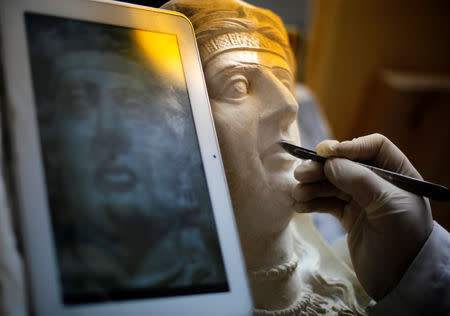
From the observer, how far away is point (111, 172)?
0.69 meters

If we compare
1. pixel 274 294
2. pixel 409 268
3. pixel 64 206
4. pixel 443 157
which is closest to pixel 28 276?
pixel 64 206

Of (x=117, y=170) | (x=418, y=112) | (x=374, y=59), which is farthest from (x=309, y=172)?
(x=374, y=59)

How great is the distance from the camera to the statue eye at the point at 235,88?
36.7 inches

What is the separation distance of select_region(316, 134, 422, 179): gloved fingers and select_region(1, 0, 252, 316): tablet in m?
0.32

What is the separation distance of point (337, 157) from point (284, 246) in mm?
269

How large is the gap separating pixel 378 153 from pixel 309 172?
187 mm

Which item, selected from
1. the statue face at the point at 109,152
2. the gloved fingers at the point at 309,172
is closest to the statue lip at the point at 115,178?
the statue face at the point at 109,152

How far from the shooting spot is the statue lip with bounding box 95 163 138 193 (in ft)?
2.22

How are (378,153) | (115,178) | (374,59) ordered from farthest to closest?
(374,59) → (378,153) → (115,178)

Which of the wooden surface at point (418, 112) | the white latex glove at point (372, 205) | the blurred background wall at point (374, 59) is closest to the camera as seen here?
the white latex glove at point (372, 205)

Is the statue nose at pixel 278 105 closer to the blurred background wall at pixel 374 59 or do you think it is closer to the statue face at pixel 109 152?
the statue face at pixel 109 152

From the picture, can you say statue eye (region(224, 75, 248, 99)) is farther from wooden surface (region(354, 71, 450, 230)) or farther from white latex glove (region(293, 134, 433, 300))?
wooden surface (region(354, 71, 450, 230))

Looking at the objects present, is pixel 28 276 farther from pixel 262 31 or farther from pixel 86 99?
pixel 262 31

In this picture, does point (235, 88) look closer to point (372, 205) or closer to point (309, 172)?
point (309, 172)
